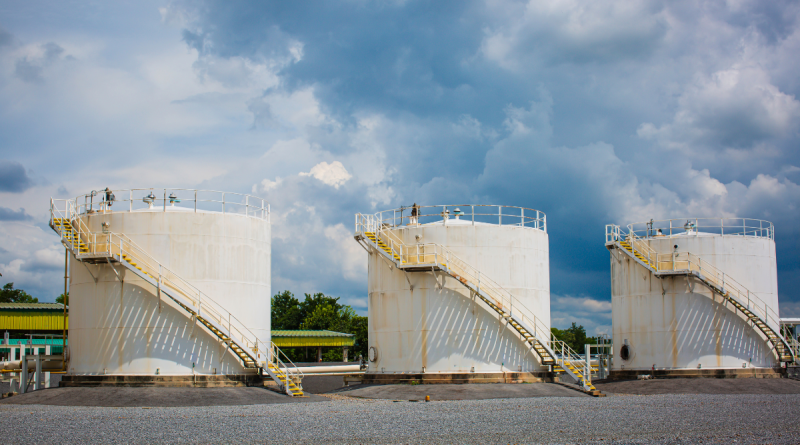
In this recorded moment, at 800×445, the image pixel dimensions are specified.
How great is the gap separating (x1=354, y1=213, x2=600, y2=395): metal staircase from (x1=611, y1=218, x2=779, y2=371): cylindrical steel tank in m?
6.42

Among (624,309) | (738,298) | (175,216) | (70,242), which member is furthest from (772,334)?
(70,242)

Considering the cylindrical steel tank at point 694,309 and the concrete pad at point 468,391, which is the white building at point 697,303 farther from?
the concrete pad at point 468,391

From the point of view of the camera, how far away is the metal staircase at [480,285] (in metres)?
31.2

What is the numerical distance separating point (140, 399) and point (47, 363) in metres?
8.05

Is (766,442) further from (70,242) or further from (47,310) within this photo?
(47,310)

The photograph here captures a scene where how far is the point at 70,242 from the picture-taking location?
3045cm

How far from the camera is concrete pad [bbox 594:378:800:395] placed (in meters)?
32.4

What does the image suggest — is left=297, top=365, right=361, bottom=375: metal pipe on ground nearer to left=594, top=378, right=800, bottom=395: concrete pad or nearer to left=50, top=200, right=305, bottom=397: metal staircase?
left=50, top=200, right=305, bottom=397: metal staircase

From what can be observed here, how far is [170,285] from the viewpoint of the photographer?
96.5 ft

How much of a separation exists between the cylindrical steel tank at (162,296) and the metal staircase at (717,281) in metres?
19.5

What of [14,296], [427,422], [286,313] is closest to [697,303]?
[427,422]

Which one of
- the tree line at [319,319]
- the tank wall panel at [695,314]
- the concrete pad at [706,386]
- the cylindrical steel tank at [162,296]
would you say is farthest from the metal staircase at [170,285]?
the tree line at [319,319]

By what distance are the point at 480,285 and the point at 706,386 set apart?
11291 millimetres

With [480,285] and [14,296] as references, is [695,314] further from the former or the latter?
[14,296]
